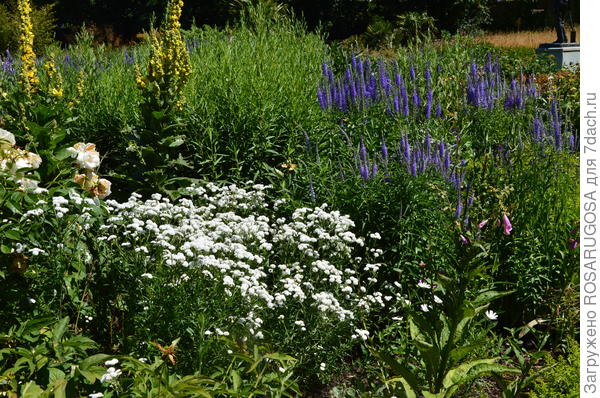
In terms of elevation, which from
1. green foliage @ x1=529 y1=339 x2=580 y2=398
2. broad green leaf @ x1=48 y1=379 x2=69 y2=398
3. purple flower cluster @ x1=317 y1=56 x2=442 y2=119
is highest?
purple flower cluster @ x1=317 y1=56 x2=442 y2=119

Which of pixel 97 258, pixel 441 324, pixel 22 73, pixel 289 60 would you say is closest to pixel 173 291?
pixel 97 258

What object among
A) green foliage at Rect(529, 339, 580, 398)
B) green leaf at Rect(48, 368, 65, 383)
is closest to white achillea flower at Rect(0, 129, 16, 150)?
green leaf at Rect(48, 368, 65, 383)

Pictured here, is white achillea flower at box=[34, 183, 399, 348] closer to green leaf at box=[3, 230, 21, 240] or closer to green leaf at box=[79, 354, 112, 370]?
green leaf at box=[3, 230, 21, 240]

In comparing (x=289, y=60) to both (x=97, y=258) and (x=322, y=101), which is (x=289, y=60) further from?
(x=97, y=258)

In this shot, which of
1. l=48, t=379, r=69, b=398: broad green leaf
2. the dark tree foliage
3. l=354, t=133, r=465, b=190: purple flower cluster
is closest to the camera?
l=48, t=379, r=69, b=398: broad green leaf

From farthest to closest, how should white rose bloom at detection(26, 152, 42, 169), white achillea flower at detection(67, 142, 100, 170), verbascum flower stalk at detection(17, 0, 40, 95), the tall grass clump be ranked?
the tall grass clump → verbascum flower stalk at detection(17, 0, 40, 95) → white achillea flower at detection(67, 142, 100, 170) → white rose bloom at detection(26, 152, 42, 169)

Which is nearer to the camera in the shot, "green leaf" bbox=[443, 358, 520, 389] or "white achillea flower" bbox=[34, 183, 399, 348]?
"green leaf" bbox=[443, 358, 520, 389]

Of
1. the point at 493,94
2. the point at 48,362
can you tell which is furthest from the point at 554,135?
the point at 48,362

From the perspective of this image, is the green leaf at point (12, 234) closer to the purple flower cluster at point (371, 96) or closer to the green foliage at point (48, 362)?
the green foliage at point (48, 362)

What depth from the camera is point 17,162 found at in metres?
3.66

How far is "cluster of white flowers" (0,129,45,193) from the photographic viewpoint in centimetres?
351

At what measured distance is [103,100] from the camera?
596 centimetres

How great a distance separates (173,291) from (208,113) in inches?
95.4

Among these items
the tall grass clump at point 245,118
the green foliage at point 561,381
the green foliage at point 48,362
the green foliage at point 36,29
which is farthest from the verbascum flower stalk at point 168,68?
the green foliage at point 36,29
